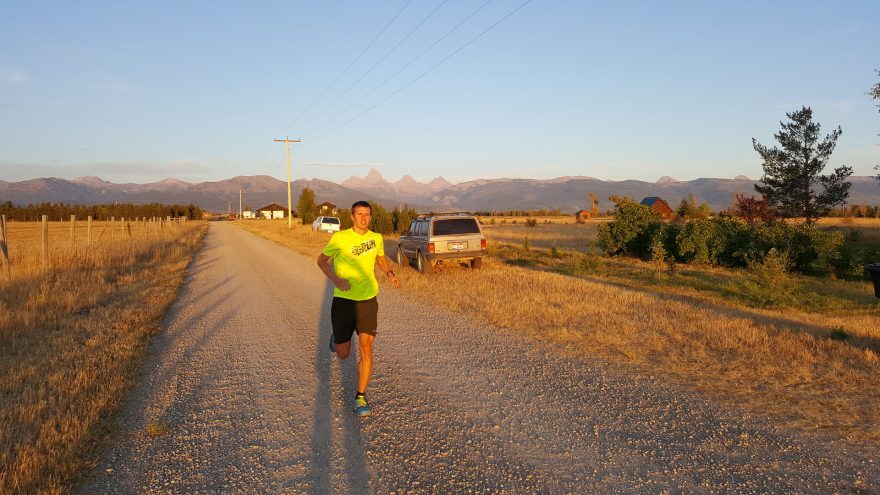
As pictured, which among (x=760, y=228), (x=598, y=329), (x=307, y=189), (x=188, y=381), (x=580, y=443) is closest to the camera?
(x=580, y=443)

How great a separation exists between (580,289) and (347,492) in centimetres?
986

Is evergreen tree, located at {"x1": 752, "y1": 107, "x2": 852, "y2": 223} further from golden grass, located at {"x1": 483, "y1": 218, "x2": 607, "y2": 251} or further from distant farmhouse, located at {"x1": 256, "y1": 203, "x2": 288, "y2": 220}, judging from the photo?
distant farmhouse, located at {"x1": 256, "y1": 203, "x2": 288, "y2": 220}

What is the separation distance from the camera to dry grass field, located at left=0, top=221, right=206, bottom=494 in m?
4.00

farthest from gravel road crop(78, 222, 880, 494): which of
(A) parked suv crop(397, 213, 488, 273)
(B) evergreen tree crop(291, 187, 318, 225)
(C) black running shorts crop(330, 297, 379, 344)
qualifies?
(B) evergreen tree crop(291, 187, 318, 225)

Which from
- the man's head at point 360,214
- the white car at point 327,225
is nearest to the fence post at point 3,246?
the man's head at point 360,214

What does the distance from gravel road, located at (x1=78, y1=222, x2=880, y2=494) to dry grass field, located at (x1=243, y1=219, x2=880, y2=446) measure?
54 cm

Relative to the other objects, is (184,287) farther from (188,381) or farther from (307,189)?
(307,189)

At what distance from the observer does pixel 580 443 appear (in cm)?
440

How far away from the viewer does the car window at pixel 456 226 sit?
53.6 feet

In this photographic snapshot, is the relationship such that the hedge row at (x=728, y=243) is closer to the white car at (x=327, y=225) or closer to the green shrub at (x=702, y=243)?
the green shrub at (x=702, y=243)

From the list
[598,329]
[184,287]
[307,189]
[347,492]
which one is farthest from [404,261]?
[307,189]

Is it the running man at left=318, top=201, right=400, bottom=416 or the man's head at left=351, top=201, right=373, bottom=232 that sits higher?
the man's head at left=351, top=201, right=373, bottom=232

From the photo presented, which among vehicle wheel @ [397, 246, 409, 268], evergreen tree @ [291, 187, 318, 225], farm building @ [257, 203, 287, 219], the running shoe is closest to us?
the running shoe

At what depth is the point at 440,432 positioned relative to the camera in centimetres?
464
